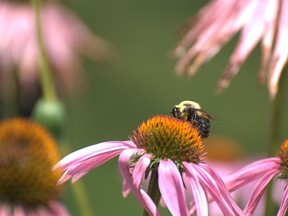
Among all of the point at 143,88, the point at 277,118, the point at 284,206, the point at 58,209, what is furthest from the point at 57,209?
the point at 143,88

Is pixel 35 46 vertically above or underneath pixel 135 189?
above

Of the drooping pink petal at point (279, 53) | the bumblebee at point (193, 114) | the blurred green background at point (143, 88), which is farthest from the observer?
the blurred green background at point (143, 88)

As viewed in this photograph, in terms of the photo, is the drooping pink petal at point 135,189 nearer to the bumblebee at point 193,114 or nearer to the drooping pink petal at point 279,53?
the bumblebee at point 193,114

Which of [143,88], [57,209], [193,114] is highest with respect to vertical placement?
[193,114]

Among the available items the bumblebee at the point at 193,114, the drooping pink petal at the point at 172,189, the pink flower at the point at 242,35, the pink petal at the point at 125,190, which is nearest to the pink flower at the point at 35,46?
the pink flower at the point at 242,35

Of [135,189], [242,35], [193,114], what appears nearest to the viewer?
[135,189]

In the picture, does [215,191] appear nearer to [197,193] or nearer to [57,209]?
[197,193]
